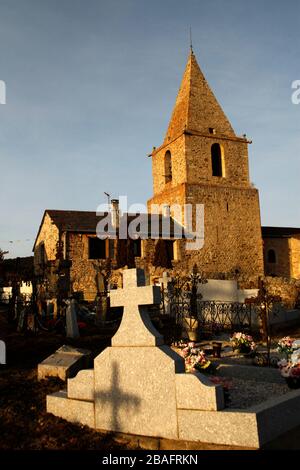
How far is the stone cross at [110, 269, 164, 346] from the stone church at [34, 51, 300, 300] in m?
20.4

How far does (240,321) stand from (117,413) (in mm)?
10857

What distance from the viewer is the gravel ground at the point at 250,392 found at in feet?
17.7

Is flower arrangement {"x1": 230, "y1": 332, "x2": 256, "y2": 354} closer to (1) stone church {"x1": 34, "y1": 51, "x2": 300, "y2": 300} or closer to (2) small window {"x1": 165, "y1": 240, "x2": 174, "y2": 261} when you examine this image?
(1) stone church {"x1": 34, "y1": 51, "x2": 300, "y2": 300}

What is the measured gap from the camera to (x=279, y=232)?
115ft

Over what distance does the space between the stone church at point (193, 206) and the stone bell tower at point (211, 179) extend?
0.07 metres

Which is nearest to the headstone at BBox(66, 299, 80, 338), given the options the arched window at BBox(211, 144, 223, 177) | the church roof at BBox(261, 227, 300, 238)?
the arched window at BBox(211, 144, 223, 177)

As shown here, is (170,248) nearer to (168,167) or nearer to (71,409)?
(168,167)

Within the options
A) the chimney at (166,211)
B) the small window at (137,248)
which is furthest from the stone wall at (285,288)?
the chimney at (166,211)

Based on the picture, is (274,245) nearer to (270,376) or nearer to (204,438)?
(270,376)

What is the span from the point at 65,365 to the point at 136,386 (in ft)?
7.20

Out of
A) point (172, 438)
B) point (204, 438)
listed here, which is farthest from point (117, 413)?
point (204, 438)

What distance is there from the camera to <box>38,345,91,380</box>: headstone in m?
6.35

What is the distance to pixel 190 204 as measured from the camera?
28.8 metres

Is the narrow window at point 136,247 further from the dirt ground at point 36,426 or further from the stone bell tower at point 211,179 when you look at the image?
the dirt ground at point 36,426
